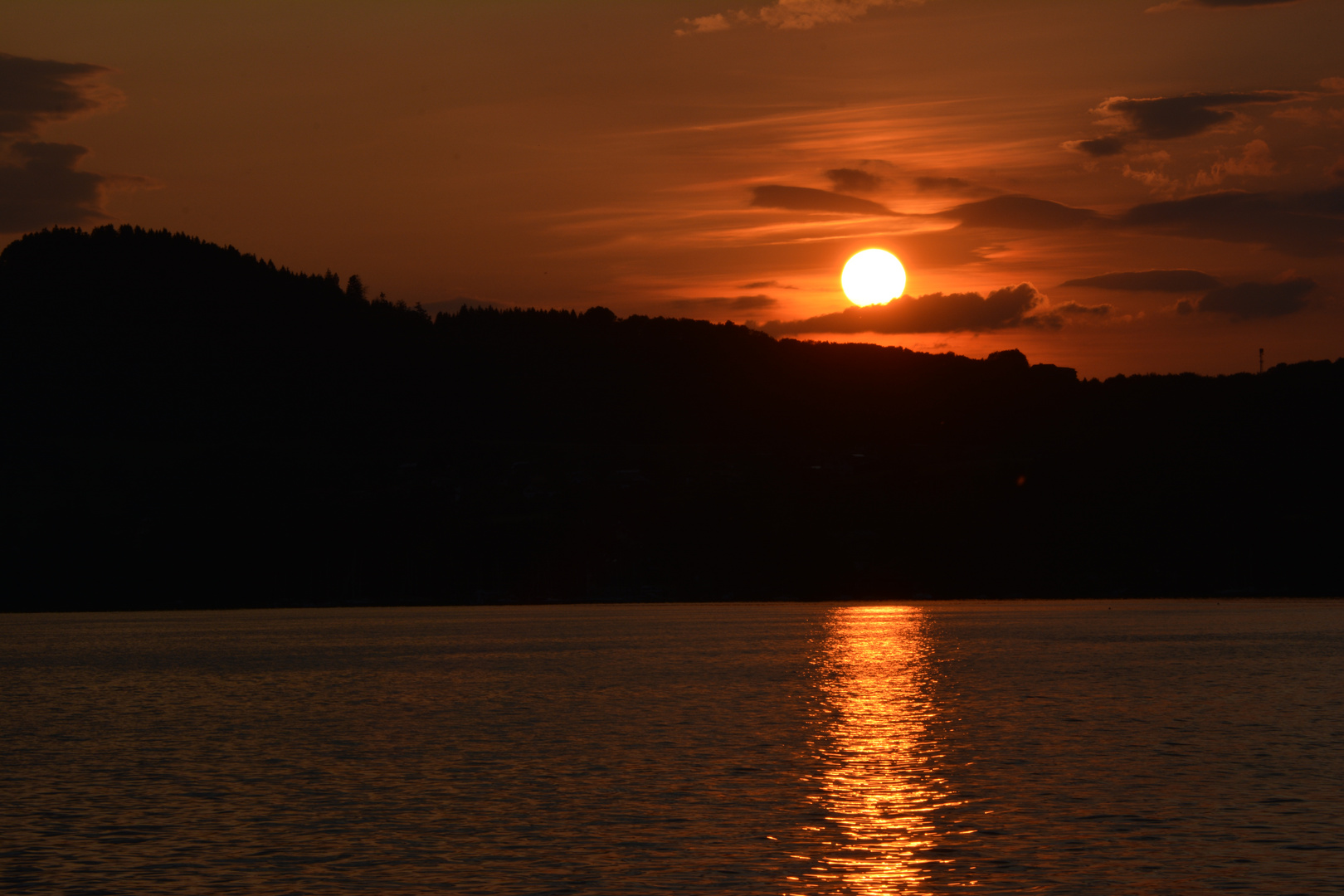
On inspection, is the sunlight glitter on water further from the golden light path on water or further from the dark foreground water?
the dark foreground water

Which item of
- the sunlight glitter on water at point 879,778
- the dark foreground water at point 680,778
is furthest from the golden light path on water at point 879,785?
the dark foreground water at point 680,778

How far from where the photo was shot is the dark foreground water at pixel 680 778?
101 feet

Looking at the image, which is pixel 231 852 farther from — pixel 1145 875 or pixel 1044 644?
pixel 1044 644

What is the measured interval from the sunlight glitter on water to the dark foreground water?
7.4 inches

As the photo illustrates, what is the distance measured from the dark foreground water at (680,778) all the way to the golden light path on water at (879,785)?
0.53 ft

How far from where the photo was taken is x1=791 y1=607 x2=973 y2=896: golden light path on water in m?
30.0

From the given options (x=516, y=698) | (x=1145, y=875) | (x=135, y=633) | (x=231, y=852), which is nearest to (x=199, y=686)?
(x=516, y=698)

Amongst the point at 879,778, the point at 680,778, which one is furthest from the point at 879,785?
the point at 680,778

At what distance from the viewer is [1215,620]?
169 meters

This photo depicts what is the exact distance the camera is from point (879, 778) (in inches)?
1756

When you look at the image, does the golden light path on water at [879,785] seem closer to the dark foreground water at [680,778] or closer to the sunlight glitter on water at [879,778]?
the sunlight glitter on water at [879,778]

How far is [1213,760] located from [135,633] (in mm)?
140449

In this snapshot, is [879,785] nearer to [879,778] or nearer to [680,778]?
[879,778]

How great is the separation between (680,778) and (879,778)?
6329mm
